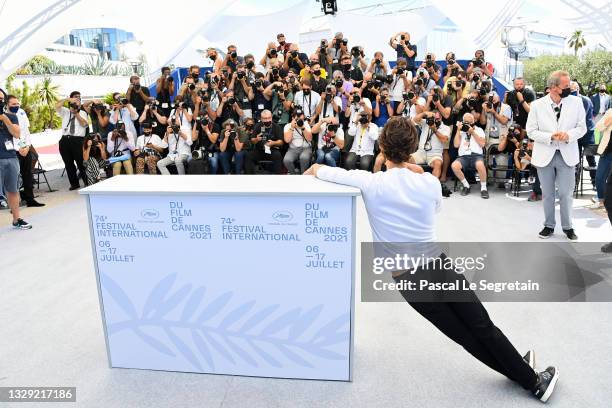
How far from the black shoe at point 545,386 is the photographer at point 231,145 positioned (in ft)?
20.0

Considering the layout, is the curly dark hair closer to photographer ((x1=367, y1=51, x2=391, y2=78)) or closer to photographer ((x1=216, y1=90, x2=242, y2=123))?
photographer ((x1=216, y1=90, x2=242, y2=123))

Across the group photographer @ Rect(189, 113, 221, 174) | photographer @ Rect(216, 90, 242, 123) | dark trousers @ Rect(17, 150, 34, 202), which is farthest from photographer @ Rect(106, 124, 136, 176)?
photographer @ Rect(216, 90, 242, 123)

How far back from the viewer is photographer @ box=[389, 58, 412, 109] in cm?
822

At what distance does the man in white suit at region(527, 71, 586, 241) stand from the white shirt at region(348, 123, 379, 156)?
9.98 ft

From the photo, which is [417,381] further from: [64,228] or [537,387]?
[64,228]

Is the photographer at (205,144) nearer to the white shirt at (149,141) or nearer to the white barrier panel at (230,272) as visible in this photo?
the white shirt at (149,141)

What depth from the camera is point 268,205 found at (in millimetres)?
2387

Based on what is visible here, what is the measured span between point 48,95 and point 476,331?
75.2 ft

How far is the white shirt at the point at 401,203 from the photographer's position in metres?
2.18

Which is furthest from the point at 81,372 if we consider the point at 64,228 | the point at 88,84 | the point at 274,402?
the point at 88,84

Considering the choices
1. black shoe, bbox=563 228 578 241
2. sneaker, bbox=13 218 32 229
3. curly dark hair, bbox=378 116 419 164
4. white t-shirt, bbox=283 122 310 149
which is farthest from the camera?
white t-shirt, bbox=283 122 310 149

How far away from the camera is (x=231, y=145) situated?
794 cm

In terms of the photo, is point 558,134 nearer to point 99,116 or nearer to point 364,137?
point 364,137

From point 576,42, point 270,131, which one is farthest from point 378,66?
point 576,42
